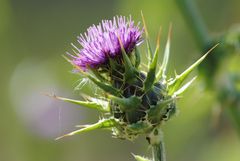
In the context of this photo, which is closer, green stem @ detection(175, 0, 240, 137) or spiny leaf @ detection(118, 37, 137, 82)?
spiny leaf @ detection(118, 37, 137, 82)

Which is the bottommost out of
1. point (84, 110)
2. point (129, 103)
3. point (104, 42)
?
point (84, 110)

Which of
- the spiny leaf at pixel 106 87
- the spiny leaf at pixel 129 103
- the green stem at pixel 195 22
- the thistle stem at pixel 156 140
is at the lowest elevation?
the thistle stem at pixel 156 140

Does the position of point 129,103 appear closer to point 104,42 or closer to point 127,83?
point 127,83

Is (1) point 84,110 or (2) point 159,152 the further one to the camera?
(1) point 84,110

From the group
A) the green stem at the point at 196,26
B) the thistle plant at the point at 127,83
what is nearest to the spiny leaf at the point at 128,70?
the thistle plant at the point at 127,83

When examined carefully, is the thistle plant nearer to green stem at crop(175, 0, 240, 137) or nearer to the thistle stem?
the thistle stem

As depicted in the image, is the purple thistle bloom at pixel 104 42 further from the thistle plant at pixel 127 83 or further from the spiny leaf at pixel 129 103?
the spiny leaf at pixel 129 103

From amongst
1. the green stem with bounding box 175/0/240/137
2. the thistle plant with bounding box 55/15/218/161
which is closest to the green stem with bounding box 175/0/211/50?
the green stem with bounding box 175/0/240/137

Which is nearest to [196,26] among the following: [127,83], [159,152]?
[127,83]
